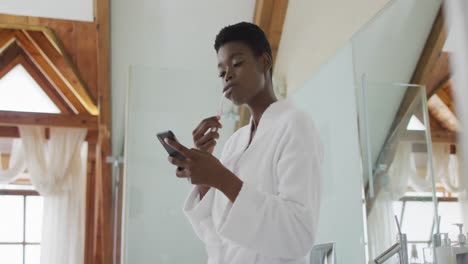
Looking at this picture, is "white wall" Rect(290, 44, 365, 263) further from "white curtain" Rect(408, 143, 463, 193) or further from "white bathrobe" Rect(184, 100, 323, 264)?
"white bathrobe" Rect(184, 100, 323, 264)

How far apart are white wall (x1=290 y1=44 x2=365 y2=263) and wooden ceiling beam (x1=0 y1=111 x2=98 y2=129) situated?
11.0 feet

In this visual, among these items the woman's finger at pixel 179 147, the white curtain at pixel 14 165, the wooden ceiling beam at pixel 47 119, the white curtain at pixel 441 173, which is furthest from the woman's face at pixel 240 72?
the white curtain at pixel 14 165

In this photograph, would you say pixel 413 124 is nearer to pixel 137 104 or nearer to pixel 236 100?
pixel 236 100

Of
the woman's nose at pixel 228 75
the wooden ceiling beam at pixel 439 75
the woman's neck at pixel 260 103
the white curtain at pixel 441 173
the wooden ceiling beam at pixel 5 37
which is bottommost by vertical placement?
the white curtain at pixel 441 173

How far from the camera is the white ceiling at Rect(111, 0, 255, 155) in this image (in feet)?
11.5

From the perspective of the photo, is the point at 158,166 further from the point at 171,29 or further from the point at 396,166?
the point at 396,166

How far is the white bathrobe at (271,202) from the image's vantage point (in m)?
0.93

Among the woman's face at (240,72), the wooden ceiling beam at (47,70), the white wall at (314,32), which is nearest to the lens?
the woman's face at (240,72)

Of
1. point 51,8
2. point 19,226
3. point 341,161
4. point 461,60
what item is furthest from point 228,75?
point 19,226

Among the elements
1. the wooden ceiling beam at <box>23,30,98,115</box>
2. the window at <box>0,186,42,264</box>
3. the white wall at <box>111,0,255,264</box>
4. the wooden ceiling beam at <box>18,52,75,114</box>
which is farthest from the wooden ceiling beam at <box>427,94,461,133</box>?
the window at <box>0,186,42,264</box>

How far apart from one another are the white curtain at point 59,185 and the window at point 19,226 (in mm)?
380

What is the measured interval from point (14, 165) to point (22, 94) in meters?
0.68

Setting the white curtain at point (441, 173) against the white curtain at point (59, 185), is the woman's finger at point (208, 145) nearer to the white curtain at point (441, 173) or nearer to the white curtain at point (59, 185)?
the white curtain at point (441, 173)

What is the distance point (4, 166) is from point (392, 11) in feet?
15.1
